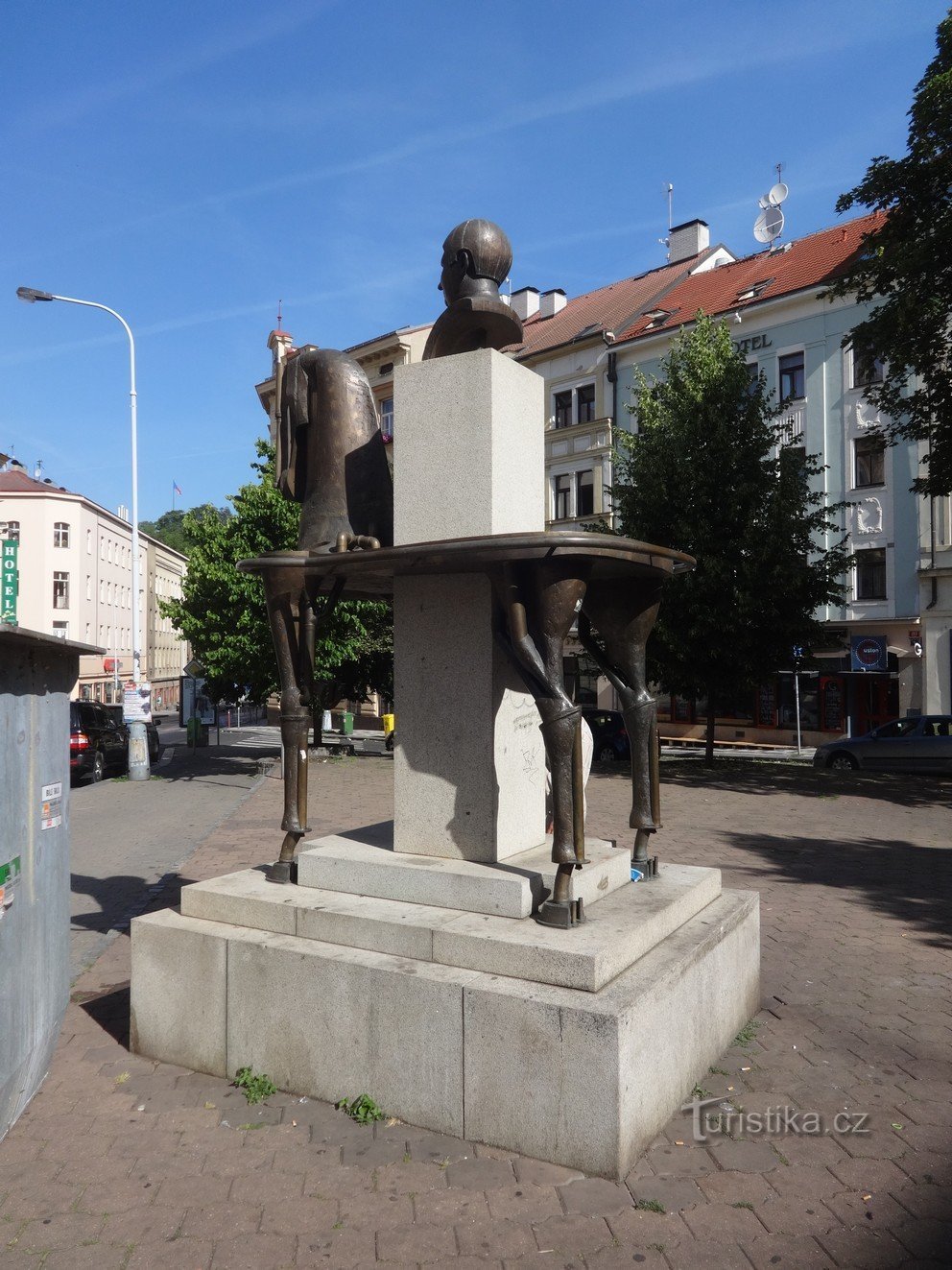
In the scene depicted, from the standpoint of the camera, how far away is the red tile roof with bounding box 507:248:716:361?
3625cm

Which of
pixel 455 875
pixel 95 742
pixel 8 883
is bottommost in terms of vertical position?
pixel 95 742

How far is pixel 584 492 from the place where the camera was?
114 feet

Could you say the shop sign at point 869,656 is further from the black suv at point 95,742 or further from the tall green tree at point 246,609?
the black suv at point 95,742

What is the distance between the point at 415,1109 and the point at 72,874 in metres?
7.00

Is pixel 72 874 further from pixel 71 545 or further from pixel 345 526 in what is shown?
pixel 71 545

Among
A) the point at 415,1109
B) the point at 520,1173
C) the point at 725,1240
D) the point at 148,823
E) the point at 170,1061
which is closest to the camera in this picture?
the point at 725,1240

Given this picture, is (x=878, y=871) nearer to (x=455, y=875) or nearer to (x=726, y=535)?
(x=455, y=875)

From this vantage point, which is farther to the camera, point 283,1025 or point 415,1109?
point 283,1025

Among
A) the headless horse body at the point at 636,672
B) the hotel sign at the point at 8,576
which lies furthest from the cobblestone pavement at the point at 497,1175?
the hotel sign at the point at 8,576

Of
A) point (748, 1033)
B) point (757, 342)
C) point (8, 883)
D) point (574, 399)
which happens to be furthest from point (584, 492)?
point (8, 883)

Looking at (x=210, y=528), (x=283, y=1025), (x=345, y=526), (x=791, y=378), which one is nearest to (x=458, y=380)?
(x=345, y=526)

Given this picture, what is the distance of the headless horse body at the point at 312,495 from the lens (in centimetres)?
503

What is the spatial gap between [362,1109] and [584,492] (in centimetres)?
3189

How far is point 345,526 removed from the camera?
17.0 ft
